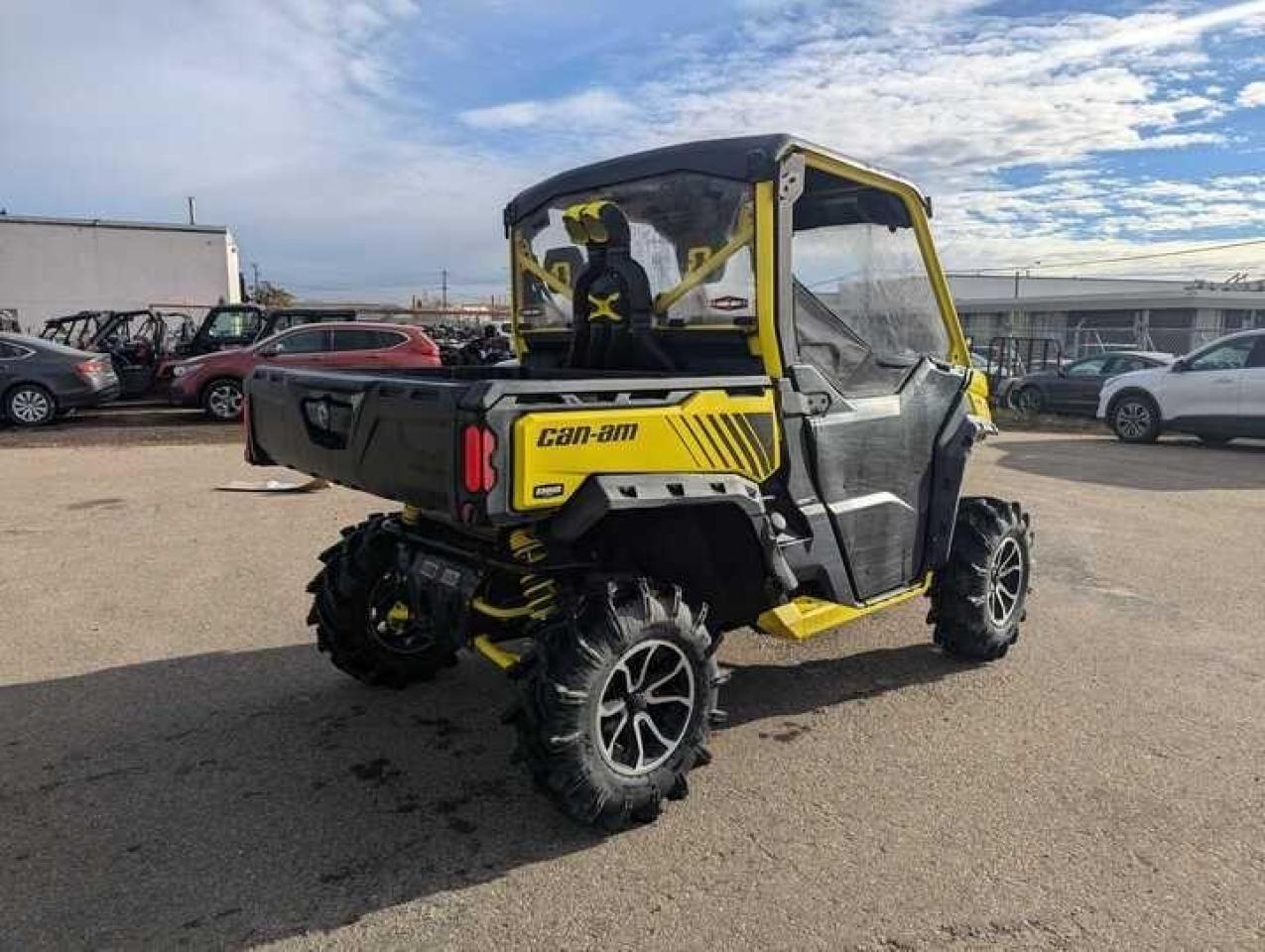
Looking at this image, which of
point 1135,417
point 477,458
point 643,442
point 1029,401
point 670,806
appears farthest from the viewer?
point 1029,401

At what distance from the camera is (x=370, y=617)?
4.40 m

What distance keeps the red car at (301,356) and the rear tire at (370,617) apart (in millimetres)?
11138

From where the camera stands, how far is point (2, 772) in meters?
3.65

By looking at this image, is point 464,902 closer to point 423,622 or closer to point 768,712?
point 423,622

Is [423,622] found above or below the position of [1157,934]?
above

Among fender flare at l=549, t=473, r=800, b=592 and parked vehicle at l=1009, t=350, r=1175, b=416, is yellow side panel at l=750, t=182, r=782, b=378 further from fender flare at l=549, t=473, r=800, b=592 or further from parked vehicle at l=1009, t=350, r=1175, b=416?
parked vehicle at l=1009, t=350, r=1175, b=416

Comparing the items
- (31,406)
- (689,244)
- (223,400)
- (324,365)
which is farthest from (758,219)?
(31,406)

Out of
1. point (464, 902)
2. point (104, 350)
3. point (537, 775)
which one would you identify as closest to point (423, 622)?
point (537, 775)

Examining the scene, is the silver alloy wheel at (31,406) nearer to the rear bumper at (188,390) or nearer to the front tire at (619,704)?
the rear bumper at (188,390)

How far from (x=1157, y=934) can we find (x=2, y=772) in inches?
157

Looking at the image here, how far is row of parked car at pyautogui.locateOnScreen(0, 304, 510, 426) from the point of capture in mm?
14328

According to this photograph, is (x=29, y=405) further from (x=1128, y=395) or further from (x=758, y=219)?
(x=1128, y=395)

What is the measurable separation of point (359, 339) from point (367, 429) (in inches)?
498

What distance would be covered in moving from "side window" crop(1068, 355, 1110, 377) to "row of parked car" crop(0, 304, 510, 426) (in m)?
10.6
